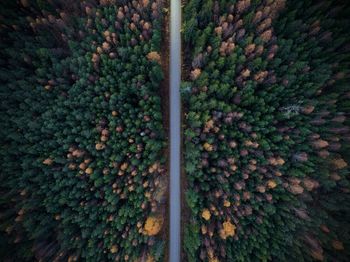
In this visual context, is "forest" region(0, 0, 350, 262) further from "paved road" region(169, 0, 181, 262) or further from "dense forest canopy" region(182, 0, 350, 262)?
"paved road" region(169, 0, 181, 262)

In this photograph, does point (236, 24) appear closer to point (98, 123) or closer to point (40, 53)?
point (98, 123)

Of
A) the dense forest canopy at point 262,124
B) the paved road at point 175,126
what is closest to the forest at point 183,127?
the dense forest canopy at point 262,124

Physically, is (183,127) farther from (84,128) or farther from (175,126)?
(84,128)

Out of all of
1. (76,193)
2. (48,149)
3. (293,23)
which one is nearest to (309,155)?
(293,23)

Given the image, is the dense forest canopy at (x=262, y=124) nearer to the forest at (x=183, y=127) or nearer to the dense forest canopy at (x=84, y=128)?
the forest at (x=183, y=127)

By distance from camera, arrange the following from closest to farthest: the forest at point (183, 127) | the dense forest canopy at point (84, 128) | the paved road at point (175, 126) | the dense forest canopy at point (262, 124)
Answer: the dense forest canopy at point (262, 124), the forest at point (183, 127), the dense forest canopy at point (84, 128), the paved road at point (175, 126)

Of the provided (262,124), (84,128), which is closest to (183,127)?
(262,124)

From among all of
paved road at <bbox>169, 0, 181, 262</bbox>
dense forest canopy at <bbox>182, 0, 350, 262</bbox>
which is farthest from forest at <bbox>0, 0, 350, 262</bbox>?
paved road at <bbox>169, 0, 181, 262</bbox>
